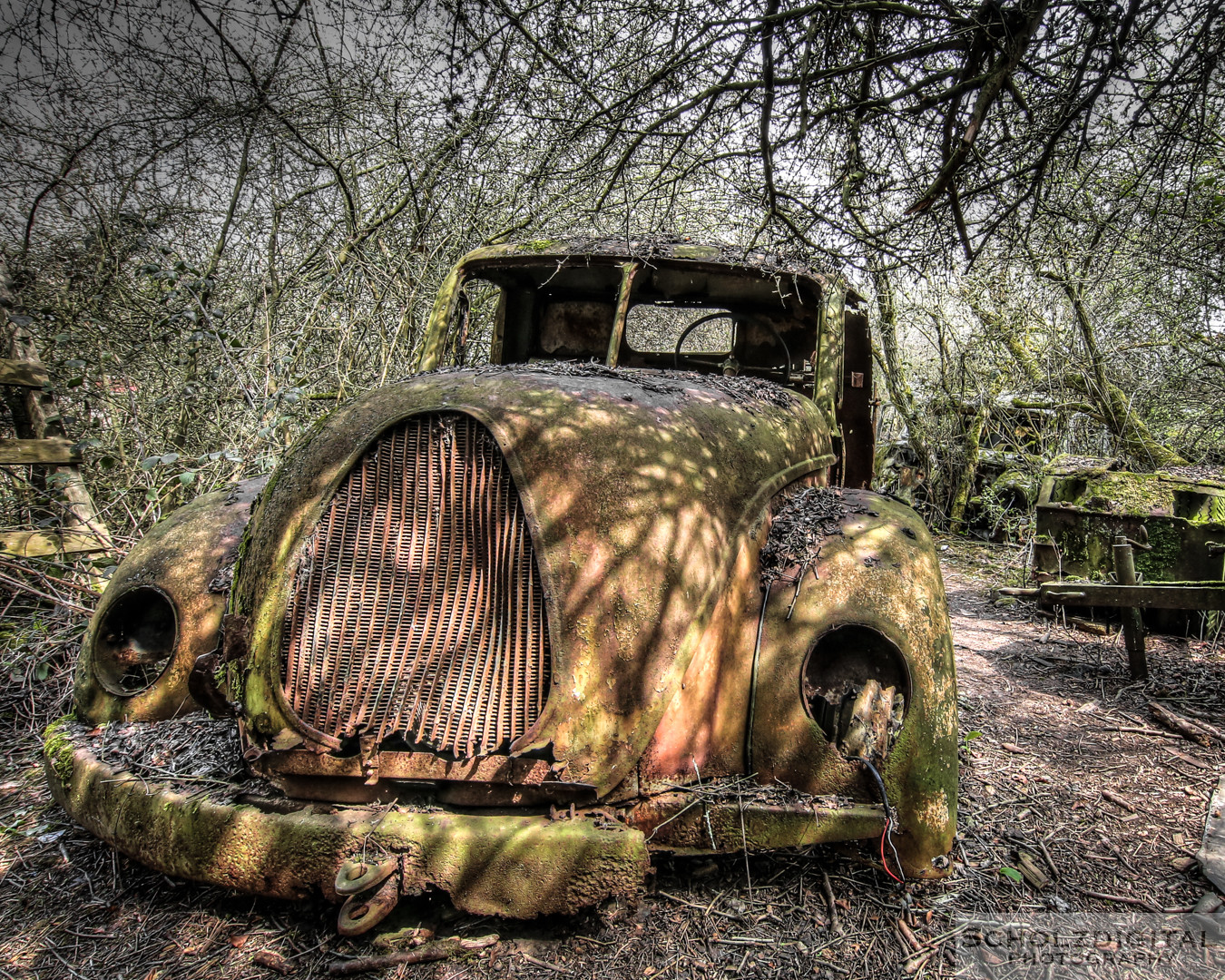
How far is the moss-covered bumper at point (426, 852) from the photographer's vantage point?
148cm

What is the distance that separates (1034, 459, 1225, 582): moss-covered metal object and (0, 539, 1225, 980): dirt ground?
5.23 ft

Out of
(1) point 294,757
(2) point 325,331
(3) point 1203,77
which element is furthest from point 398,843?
(2) point 325,331

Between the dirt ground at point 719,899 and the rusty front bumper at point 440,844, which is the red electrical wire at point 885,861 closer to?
the dirt ground at point 719,899

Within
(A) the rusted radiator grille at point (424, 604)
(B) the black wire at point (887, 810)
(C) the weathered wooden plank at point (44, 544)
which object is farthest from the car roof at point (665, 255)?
(C) the weathered wooden plank at point (44, 544)

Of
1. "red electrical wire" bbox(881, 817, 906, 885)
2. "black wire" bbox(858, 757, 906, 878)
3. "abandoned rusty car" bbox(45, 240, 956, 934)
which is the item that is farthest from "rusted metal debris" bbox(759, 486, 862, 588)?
"red electrical wire" bbox(881, 817, 906, 885)

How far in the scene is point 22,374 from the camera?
3533 mm

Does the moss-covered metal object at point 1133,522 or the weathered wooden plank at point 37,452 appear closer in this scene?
the weathered wooden plank at point 37,452

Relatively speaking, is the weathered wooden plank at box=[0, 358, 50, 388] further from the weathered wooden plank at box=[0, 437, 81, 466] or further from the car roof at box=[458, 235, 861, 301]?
the car roof at box=[458, 235, 861, 301]

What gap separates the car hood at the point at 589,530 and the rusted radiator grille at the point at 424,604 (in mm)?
44

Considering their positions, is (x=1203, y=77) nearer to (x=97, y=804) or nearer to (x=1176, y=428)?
(x=97, y=804)

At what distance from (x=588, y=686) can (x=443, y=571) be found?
1.50 feet

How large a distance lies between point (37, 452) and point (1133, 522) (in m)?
6.21

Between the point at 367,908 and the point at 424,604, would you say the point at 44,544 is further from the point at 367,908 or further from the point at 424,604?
the point at 367,908

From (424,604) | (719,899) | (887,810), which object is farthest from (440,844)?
(887,810)
